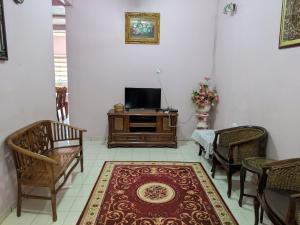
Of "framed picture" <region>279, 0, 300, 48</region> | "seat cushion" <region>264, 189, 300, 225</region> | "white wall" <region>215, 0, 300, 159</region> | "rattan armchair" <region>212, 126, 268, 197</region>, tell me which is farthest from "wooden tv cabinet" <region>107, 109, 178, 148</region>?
"seat cushion" <region>264, 189, 300, 225</region>

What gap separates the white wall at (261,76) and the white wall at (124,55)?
55 centimetres

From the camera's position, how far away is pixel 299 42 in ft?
7.38

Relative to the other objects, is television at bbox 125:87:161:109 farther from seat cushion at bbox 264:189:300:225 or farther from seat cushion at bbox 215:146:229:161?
seat cushion at bbox 264:189:300:225

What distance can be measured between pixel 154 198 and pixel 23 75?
1968mm

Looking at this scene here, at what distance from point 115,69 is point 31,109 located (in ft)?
7.08

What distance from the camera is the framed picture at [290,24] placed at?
7.56 feet

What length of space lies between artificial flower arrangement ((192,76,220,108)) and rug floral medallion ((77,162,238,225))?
1.34 m

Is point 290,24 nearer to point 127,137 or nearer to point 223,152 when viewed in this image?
point 223,152

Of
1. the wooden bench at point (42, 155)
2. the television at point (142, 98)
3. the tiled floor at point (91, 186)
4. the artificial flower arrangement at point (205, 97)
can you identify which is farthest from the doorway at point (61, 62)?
the artificial flower arrangement at point (205, 97)

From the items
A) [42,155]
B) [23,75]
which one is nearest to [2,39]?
[23,75]

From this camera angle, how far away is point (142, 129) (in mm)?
4496

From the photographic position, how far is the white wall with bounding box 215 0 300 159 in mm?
2383

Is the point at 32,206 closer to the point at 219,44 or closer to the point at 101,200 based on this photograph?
the point at 101,200

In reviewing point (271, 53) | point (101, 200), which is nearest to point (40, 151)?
point (101, 200)
